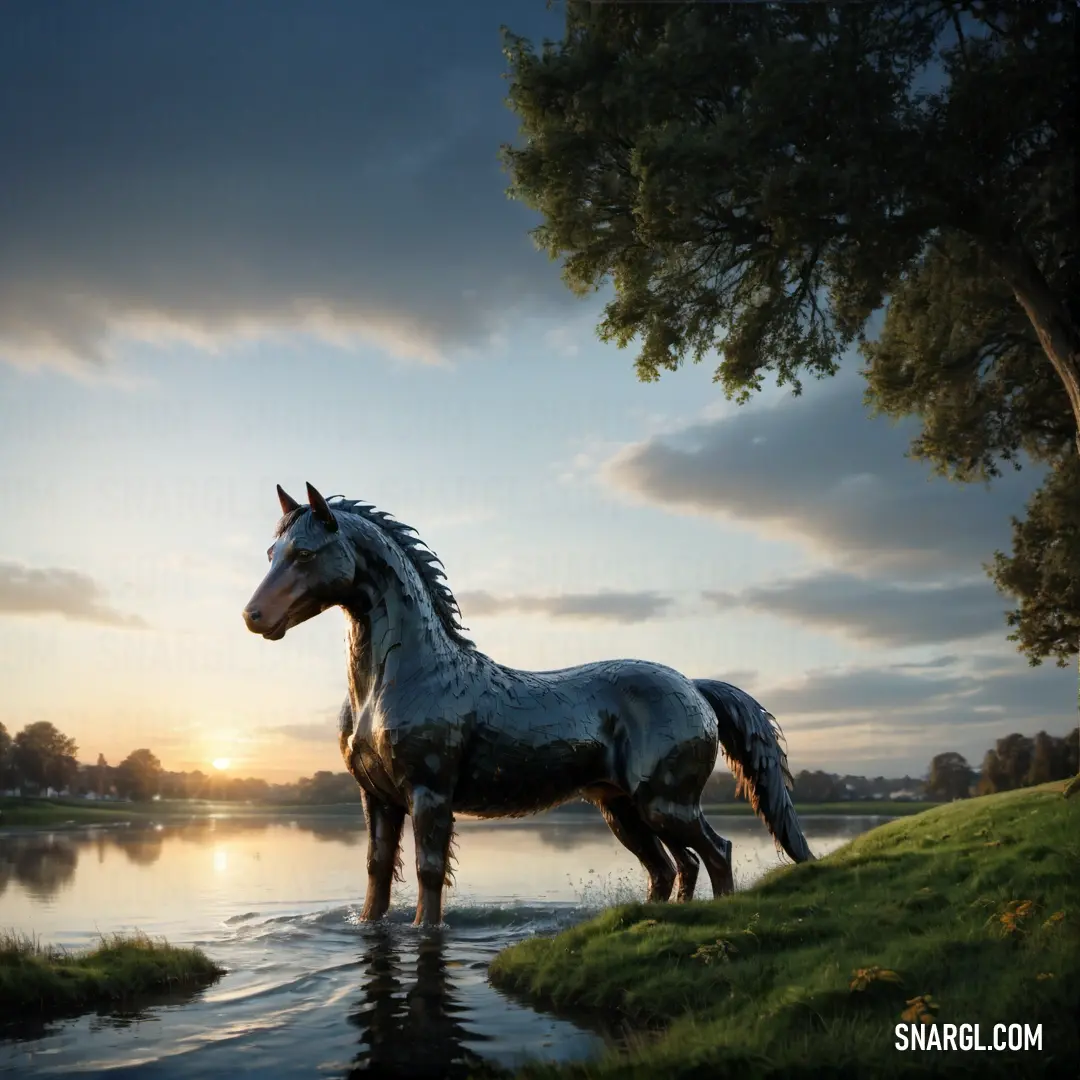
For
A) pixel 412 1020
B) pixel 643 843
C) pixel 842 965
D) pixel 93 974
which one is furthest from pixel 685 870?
pixel 93 974

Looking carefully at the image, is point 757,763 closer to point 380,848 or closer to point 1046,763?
point 380,848

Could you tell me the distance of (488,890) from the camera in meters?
17.0

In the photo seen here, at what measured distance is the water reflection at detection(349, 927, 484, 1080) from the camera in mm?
5184

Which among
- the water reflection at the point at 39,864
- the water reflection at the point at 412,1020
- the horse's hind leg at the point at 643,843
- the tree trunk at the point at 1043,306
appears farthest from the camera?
the water reflection at the point at 39,864

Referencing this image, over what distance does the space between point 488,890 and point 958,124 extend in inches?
516

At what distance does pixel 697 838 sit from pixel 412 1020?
426 centimetres

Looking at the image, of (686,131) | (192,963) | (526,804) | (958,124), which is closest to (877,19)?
(958,124)

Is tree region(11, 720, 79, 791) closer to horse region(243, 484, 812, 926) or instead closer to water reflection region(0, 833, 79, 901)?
water reflection region(0, 833, 79, 901)

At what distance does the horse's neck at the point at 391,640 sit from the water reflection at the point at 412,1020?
7.55ft

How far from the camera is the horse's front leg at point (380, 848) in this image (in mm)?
9547

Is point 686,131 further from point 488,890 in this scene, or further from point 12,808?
point 12,808

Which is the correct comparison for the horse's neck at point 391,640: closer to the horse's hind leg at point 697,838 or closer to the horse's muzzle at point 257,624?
the horse's muzzle at point 257,624

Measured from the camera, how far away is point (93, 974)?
702 cm

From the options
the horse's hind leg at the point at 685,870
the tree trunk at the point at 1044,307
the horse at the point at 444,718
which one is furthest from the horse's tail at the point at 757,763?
the tree trunk at the point at 1044,307
